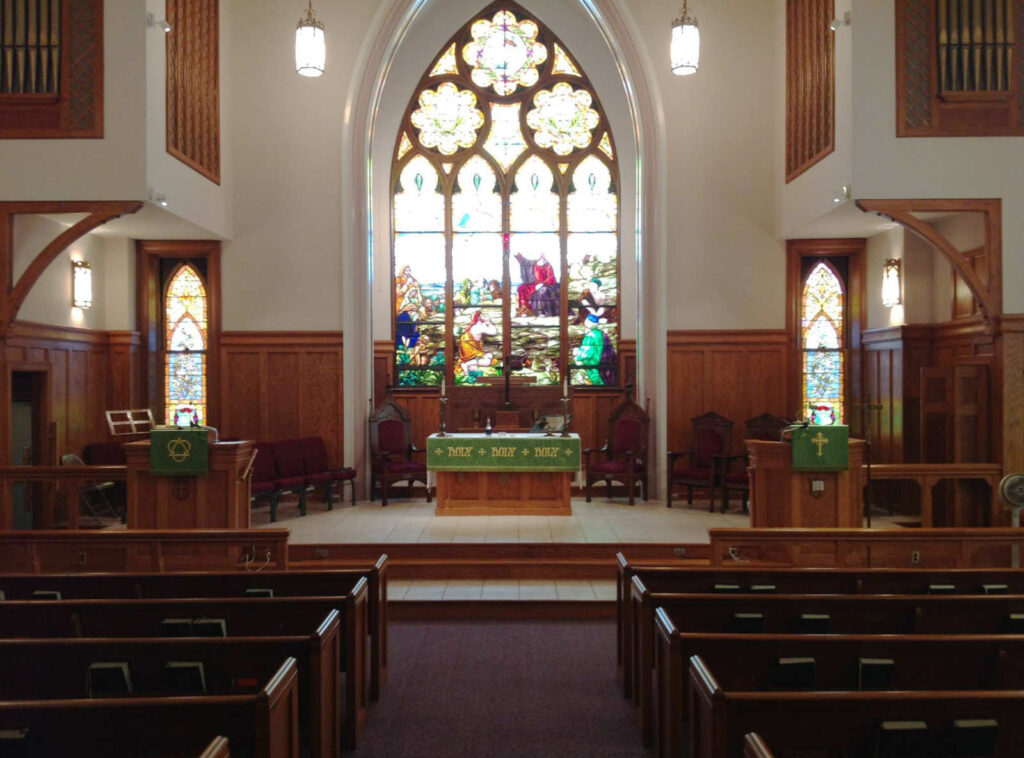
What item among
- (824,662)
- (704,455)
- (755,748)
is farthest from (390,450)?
(755,748)

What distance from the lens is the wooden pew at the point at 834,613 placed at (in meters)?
3.85

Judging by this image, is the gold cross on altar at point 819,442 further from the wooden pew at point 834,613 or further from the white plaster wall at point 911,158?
the wooden pew at point 834,613

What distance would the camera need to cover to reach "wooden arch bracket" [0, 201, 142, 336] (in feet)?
26.4

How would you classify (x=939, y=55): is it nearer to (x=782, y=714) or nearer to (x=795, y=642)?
(x=795, y=642)

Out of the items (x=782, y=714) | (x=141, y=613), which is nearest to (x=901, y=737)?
(x=782, y=714)

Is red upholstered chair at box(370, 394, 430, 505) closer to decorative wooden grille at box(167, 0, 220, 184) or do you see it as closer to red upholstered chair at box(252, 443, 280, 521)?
red upholstered chair at box(252, 443, 280, 521)

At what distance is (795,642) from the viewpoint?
130 inches

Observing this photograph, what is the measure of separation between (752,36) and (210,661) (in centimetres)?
954

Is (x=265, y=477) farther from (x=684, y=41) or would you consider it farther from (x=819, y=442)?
(x=684, y=41)

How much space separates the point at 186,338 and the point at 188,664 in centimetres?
820

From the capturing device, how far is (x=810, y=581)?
4.64 meters

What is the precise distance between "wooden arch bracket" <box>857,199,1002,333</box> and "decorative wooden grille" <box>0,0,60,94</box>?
739 centimetres

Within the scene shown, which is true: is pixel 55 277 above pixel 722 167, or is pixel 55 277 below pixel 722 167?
below

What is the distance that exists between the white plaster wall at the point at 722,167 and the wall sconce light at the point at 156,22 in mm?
5193
